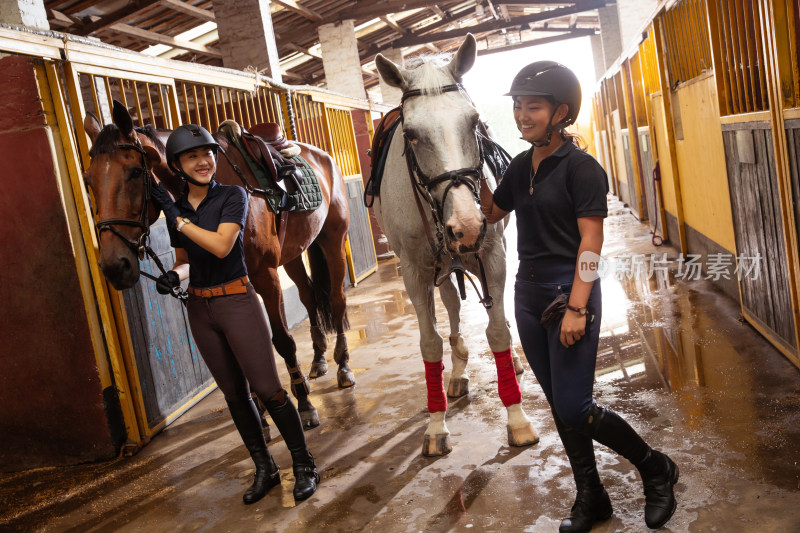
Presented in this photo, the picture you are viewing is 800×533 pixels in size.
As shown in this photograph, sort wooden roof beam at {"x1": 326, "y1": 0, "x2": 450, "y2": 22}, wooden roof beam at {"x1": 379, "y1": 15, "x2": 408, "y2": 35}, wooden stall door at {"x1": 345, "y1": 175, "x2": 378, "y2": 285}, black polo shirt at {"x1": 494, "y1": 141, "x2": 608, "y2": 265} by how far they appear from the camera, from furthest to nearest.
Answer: wooden roof beam at {"x1": 379, "y1": 15, "x2": 408, "y2": 35} → wooden roof beam at {"x1": 326, "y1": 0, "x2": 450, "y2": 22} → wooden stall door at {"x1": 345, "y1": 175, "x2": 378, "y2": 285} → black polo shirt at {"x1": 494, "y1": 141, "x2": 608, "y2": 265}

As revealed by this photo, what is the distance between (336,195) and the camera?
5211 mm

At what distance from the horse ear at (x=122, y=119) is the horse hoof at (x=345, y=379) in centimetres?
229

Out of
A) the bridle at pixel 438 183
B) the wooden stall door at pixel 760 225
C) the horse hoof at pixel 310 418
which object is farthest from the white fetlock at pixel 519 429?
the wooden stall door at pixel 760 225

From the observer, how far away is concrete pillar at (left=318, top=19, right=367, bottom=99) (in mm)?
13883

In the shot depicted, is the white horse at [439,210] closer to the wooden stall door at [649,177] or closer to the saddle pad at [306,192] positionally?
the saddle pad at [306,192]

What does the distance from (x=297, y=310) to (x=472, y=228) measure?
478cm

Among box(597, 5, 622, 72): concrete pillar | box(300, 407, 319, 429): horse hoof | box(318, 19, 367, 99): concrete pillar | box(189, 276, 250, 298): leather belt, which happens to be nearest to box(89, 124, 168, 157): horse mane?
box(189, 276, 250, 298): leather belt

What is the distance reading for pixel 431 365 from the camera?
3.28 metres

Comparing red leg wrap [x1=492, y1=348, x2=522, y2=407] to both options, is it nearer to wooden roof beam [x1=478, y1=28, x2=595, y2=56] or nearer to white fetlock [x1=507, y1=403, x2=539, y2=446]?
white fetlock [x1=507, y1=403, x2=539, y2=446]

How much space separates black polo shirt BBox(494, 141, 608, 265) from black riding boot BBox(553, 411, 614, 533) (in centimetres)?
58

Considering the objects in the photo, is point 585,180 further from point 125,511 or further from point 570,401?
point 125,511

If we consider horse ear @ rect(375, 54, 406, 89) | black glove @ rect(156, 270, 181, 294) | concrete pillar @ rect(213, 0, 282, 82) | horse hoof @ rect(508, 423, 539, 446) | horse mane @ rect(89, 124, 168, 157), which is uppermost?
concrete pillar @ rect(213, 0, 282, 82)

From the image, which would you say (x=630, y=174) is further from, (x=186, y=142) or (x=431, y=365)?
(x=186, y=142)

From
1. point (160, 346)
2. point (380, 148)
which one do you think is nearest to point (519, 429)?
point (380, 148)
